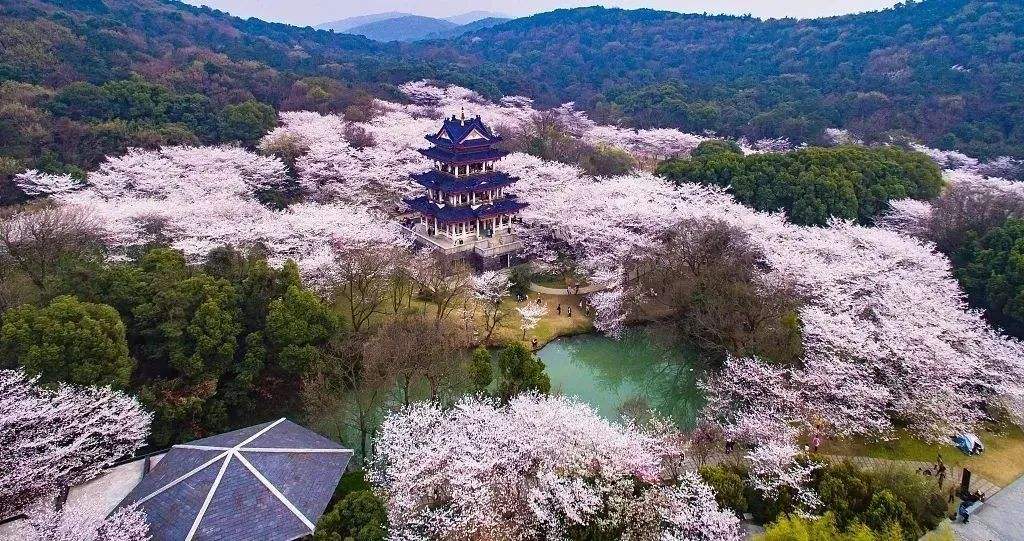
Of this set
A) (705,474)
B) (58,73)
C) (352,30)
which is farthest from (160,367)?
(352,30)

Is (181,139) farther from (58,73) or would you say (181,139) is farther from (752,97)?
(752,97)

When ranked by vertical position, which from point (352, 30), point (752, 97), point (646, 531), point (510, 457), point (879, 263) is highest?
point (352, 30)

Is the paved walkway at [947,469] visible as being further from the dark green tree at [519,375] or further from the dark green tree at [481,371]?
the dark green tree at [481,371]

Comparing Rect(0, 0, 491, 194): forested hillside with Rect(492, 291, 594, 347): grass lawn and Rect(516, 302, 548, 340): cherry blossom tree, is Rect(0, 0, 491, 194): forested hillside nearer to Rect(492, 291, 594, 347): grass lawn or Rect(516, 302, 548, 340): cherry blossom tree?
Rect(492, 291, 594, 347): grass lawn

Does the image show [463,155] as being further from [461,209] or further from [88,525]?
[88,525]

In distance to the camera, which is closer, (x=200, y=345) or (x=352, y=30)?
(x=200, y=345)

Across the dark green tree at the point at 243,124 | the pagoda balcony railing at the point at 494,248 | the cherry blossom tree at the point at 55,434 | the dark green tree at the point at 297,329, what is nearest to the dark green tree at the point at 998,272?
the pagoda balcony railing at the point at 494,248

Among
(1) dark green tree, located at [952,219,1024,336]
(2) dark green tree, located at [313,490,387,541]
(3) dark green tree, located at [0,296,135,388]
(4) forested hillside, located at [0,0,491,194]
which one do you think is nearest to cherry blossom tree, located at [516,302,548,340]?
(2) dark green tree, located at [313,490,387,541]
